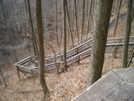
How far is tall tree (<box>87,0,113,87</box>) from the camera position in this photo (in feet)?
6.51

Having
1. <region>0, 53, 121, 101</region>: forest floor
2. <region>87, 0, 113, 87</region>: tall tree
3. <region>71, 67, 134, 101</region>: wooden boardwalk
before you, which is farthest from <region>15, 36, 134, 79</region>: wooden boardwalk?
<region>71, 67, 134, 101</region>: wooden boardwalk

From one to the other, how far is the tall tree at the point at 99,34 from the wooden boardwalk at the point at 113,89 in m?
1.17

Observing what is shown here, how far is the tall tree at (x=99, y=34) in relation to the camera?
199 centimetres

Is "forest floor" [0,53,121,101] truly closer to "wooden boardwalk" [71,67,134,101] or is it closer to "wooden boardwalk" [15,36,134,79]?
"wooden boardwalk" [15,36,134,79]

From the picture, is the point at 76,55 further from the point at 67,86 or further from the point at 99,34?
the point at 99,34

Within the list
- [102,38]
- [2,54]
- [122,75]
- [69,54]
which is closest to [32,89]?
[69,54]

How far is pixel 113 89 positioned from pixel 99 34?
1.40 meters

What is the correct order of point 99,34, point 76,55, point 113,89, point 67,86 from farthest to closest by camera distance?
point 76,55 < point 67,86 < point 99,34 < point 113,89

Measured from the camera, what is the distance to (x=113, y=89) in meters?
1.01

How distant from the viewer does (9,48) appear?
871 inches

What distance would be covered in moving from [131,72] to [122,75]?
152mm

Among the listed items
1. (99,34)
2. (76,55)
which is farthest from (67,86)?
(99,34)

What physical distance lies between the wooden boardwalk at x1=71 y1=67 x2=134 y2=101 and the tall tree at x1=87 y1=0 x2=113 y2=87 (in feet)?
3.83

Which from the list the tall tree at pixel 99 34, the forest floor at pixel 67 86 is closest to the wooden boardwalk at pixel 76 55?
the forest floor at pixel 67 86
